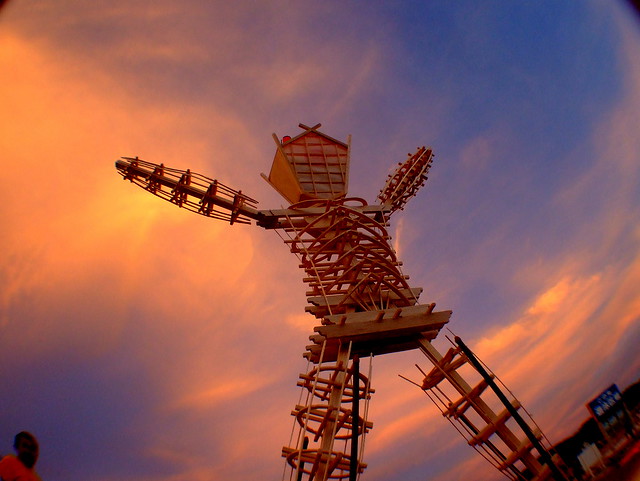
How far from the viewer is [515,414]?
21.0ft

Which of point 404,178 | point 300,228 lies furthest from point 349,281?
point 404,178

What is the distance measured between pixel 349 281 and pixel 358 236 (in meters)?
1.04

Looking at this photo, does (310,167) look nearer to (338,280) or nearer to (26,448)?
(338,280)

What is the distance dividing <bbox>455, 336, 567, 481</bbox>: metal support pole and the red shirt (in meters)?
5.56

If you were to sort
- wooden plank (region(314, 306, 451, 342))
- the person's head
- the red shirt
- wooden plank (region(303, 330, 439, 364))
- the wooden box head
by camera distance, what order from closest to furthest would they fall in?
the red shirt → the person's head → wooden plank (region(314, 306, 451, 342)) → wooden plank (region(303, 330, 439, 364)) → the wooden box head

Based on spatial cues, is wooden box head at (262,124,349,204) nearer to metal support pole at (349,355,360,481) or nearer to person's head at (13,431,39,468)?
metal support pole at (349,355,360,481)

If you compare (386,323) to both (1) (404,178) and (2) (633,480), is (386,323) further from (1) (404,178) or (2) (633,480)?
(1) (404,178)

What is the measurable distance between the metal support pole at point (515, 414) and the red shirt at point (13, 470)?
5559mm

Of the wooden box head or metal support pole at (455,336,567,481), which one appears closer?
metal support pole at (455,336,567,481)

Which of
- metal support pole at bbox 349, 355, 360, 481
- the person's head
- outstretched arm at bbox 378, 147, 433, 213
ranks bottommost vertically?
the person's head

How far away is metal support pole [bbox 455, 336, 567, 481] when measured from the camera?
231 inches

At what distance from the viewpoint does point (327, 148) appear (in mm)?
11875

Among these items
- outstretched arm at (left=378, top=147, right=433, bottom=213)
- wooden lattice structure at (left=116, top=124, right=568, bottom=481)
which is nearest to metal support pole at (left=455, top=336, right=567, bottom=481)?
wooden lattice structure at (left=116, top=124, right=568, bottom=481)

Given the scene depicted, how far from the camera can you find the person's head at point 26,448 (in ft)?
11.3
